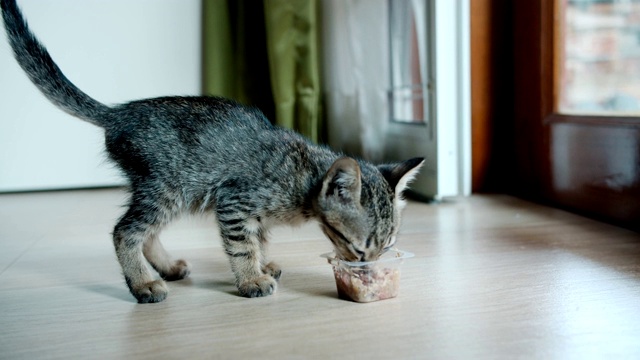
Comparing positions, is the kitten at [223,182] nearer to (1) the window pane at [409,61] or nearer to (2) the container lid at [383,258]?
(2) the container lid at [383,258]

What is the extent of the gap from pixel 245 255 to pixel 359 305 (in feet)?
1.01

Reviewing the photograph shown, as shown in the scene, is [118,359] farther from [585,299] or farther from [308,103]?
[308,103]

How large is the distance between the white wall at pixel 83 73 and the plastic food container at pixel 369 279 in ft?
6.81

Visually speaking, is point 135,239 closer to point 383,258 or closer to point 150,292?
point 150,292

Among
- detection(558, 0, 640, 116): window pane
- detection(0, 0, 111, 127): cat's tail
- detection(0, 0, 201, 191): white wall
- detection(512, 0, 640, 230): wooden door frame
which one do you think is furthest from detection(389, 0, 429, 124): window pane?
detection(0, 0, 111, 127): cat's tail

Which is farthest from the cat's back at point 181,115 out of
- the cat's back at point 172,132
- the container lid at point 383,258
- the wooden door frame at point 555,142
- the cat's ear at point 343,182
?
the wooden door frame at point 555,142

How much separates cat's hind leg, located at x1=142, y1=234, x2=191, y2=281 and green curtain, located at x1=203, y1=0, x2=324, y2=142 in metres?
1.63

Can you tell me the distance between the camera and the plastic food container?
1414 millimetres

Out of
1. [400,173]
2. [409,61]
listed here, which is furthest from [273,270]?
[409,61]

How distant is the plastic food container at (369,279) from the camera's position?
1414 millimetres

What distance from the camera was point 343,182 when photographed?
1.46 metres

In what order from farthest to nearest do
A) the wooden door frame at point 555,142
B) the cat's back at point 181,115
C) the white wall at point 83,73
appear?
1. the white wall at point 83,73
2. the wooden door frame at point 555,142
3. the cat's back at point 181,115

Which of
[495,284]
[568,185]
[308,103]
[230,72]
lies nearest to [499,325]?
[495,284]

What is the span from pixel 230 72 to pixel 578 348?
2.59m
